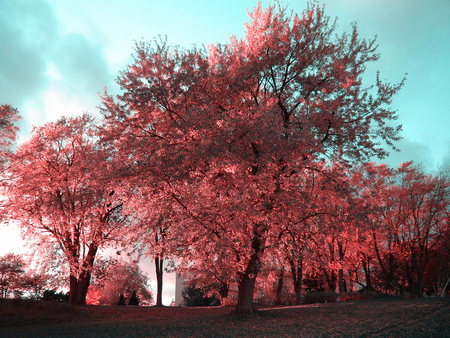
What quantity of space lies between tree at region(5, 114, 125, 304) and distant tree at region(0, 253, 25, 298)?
15.0 meters

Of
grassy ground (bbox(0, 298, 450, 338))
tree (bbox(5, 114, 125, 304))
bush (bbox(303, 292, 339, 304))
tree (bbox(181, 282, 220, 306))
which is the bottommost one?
tree (bbox(181, 282, 220, 306))

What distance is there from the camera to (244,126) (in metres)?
11.2

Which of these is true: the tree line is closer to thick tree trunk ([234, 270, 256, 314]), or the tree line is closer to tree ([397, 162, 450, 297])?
thick tree trunk ([234, 270, 256, 314])

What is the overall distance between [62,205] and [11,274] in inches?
741

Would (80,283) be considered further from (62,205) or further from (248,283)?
(248,283)

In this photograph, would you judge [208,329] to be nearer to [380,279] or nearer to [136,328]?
[136,328]

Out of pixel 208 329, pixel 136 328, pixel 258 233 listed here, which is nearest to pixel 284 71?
pixel 258 233

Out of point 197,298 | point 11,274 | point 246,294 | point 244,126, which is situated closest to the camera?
point 244,126

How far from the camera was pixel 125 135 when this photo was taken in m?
13.3

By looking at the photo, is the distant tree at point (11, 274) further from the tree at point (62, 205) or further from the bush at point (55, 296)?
the tree at point (62, 205)

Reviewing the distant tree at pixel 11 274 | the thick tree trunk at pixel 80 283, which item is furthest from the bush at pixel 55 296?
the distant tree at pixel 11 274

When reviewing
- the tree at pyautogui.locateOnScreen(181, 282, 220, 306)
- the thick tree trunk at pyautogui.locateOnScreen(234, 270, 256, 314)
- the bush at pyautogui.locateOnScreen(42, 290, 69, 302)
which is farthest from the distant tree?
the thick tree trunk at pyautogui.locateOnScreen(234, 270, 256, 314)

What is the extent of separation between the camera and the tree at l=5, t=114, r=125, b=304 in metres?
19.3

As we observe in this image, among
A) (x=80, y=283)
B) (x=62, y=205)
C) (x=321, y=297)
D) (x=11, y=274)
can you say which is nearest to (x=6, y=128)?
(x=62, y=205)
